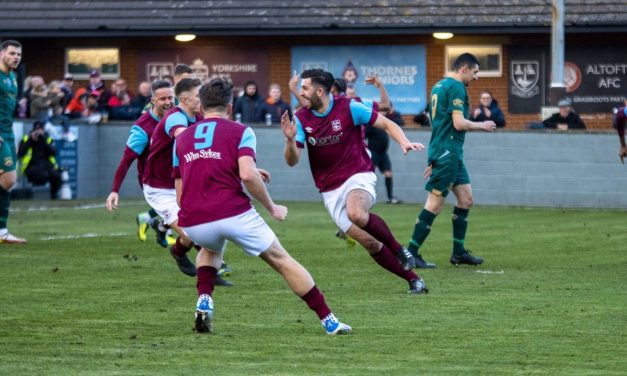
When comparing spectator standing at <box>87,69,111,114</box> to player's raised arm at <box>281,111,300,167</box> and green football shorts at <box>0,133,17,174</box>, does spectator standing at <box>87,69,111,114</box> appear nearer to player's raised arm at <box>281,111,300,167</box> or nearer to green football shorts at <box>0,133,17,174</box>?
green football shorts at <box>0,133,17,174</box>

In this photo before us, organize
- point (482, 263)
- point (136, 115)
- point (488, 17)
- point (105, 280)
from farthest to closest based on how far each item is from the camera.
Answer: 1. point (488, 17)
2. point (136, 115)
3. point (482, 263)
4. point (105, 280)

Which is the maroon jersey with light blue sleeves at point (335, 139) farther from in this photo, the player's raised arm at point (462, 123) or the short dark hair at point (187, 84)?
the player's raised arm at point (462, 123)

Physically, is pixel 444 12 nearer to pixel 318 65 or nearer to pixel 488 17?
pixel 488 17

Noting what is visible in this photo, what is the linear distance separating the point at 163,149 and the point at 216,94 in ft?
10.9

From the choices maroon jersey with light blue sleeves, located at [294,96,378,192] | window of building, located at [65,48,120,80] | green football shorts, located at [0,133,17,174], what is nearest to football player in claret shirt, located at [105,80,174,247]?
maroon jersey with light blue sleeves, located at [294,96,378,192]

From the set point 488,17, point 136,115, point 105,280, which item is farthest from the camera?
point 488,17

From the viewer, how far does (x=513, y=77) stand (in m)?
29.5

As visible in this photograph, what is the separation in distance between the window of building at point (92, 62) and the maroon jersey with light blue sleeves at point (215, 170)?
21.8 metres

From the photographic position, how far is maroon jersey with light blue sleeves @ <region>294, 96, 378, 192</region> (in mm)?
12422

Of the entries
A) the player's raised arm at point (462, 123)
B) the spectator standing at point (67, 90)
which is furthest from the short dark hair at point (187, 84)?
the spectator standing at point (67, 90)

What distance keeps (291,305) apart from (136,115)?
51.7 feet

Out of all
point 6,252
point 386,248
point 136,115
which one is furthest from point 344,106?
point 136,115

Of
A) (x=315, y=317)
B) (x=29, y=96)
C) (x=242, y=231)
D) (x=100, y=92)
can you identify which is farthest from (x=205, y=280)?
(x=100, y=92)

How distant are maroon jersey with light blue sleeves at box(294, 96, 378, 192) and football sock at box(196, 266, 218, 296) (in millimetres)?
2245
